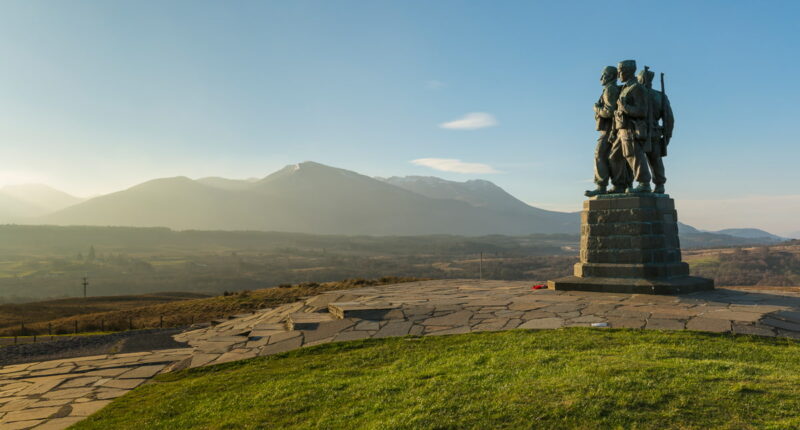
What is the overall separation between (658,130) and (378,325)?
7876mm

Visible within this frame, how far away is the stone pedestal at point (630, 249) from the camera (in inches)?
368

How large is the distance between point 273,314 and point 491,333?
5.82 metres

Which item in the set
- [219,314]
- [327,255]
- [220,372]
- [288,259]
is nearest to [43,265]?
[288,259]

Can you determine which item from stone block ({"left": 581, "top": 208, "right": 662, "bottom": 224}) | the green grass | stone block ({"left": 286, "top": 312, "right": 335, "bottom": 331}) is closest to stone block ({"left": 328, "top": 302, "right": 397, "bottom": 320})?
stone block ({"left": 286, "top": 312, "right": 335, "bottom": 331})

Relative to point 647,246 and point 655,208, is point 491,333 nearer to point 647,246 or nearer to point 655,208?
point 647,246

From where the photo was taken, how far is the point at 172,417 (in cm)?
446

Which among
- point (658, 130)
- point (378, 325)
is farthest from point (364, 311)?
point (658, 130)

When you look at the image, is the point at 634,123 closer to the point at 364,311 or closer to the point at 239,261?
the point at 364,311

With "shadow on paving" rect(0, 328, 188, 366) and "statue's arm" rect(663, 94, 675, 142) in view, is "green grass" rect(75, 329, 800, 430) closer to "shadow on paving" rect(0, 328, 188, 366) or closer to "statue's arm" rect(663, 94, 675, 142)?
"shadow on paving" rect(0, 328, 188, 366)

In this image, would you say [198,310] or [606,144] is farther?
[198,310]

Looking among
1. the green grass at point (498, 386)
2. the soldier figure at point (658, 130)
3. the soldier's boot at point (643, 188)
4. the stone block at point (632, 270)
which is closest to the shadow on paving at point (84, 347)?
the green grass at point (498, 386)

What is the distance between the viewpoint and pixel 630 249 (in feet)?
31.5

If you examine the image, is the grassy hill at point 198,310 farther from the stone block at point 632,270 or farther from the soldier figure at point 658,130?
the soldier figure at point 658,130

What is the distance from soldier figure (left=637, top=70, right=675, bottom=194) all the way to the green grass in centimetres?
578
